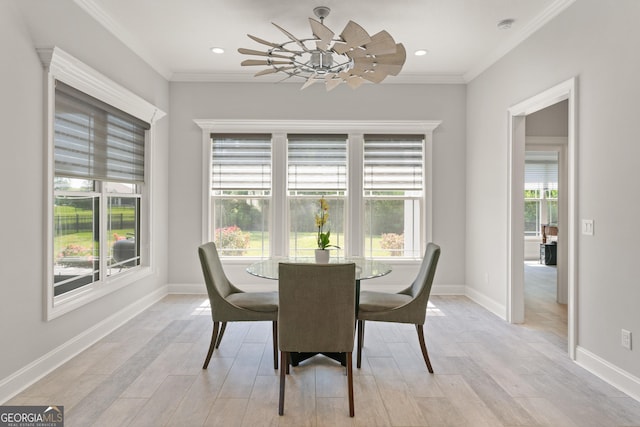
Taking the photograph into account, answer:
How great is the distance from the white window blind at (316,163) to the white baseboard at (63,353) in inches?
94.8

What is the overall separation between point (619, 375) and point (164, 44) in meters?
4.97

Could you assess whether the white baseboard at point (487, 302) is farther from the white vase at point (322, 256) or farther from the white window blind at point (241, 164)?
the white window blind at point (241, 164)

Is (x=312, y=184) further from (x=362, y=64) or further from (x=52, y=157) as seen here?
(x=52, y=157)

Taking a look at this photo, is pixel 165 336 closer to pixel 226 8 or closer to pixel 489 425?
pixel 489 425

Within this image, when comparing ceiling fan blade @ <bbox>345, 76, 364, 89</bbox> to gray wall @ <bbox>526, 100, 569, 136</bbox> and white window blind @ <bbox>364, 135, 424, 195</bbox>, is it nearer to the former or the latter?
white window blind @ <bbox>364, 135, 424, 195</bbox>

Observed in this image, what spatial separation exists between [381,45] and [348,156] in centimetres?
267

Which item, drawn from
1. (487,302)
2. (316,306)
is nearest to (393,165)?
(487,302)

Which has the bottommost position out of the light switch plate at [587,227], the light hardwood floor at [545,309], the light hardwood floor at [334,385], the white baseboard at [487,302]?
the light hardwood floor at [334,385]

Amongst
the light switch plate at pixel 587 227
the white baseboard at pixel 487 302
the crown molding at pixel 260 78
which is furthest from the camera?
the crown molding at pixel 260 78

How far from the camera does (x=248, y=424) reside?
7.07 ft

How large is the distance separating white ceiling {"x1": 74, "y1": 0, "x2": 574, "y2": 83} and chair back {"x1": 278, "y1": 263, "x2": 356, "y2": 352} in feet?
7.70

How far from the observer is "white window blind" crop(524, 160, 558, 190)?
9.14 metres

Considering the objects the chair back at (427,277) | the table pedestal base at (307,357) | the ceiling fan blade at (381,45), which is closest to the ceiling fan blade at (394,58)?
the ceiling fan blade at (381,45)

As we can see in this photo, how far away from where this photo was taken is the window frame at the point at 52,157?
109 inches
